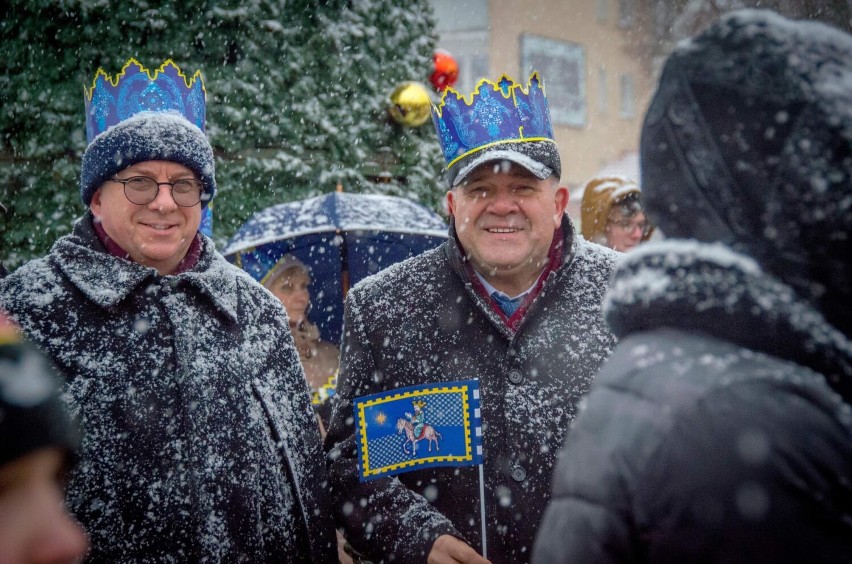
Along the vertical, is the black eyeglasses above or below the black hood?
below

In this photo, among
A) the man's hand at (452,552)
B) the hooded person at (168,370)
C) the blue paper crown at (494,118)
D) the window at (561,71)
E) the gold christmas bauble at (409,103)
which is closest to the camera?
the man's hand at (452,552)

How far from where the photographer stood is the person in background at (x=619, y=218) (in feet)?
16.2

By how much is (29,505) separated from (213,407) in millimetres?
1448

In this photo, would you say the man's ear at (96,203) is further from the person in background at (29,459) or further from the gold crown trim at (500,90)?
the person in background at (29,459)

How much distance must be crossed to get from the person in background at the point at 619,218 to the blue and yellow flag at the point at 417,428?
277cm

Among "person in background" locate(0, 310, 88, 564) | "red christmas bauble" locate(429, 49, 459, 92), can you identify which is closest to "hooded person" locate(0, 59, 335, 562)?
"person in background" locate(0, 310, 88, 564)

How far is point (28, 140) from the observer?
6668 millimetres

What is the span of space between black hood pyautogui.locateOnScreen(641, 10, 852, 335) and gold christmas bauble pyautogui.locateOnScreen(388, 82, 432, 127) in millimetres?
7071

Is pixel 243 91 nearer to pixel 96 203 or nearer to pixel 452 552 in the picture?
pixel 96 203

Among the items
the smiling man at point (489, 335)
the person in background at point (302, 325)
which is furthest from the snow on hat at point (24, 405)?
the person in background at point (302, 325)

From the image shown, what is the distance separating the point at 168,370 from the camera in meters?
2.42

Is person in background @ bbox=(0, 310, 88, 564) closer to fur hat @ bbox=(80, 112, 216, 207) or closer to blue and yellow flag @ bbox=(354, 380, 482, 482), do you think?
blue and yellow flag @ bbox=(354, 380, 482, 482)

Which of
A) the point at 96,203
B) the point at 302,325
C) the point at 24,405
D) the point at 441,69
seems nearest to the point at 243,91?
the point at 441,69

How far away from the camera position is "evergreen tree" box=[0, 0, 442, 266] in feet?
21.9
